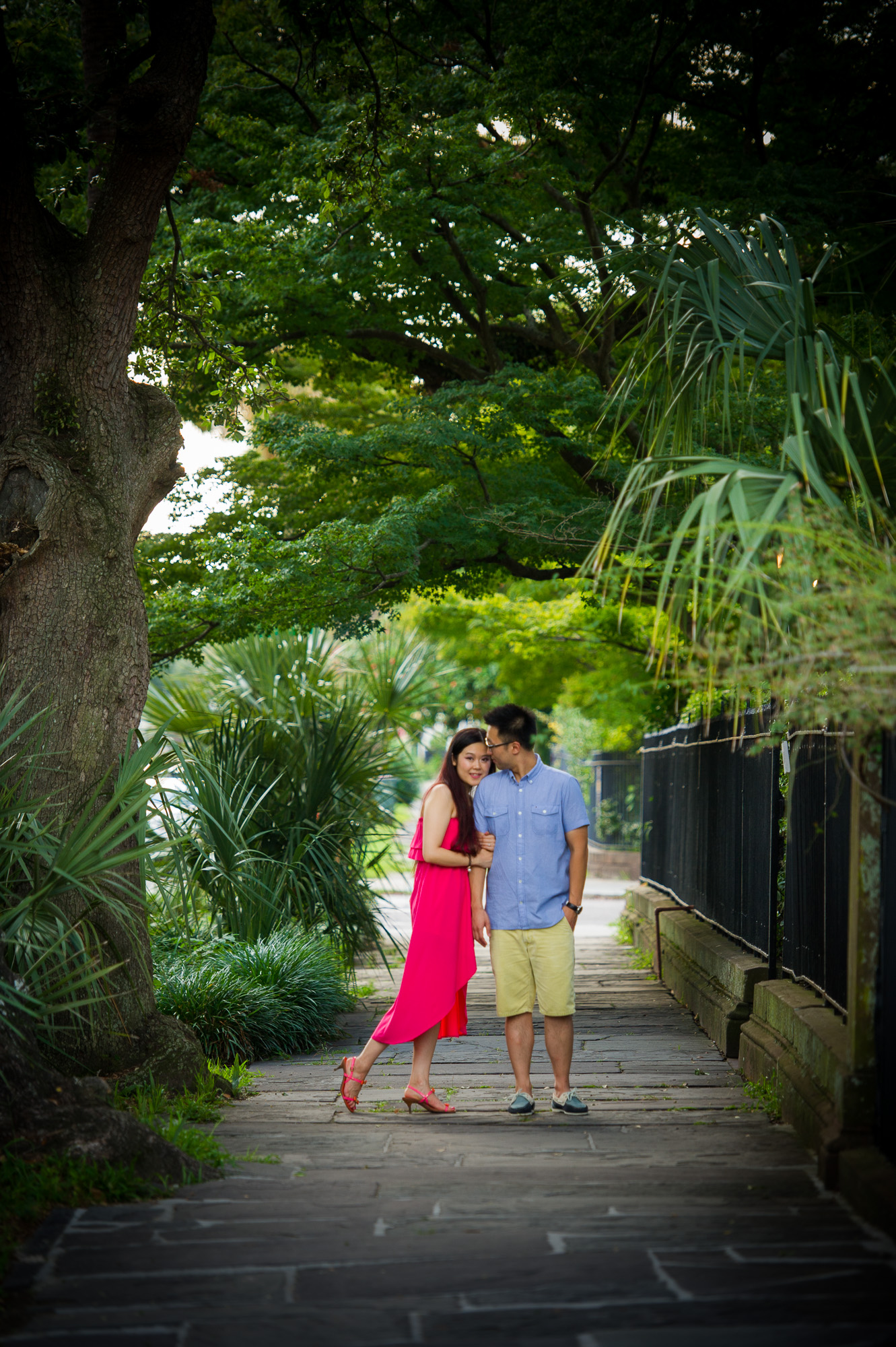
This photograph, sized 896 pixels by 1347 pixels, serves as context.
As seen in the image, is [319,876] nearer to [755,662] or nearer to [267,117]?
[755,662]

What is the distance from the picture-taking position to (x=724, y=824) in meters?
8.27

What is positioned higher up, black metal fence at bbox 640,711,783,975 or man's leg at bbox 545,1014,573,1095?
black metal fence at bbox 640,711,783,975

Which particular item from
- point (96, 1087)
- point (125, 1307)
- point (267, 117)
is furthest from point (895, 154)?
point (125, 1307)

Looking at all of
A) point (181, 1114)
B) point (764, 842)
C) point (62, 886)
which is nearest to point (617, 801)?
point (764, 842)

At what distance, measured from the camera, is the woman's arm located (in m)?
5.82

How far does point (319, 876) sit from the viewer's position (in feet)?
30.5

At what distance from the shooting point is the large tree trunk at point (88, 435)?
5871 mm

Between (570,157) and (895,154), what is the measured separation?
10.0 feet

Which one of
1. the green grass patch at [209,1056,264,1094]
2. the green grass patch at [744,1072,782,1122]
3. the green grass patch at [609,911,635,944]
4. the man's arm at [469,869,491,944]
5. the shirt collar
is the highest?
the shirt collar

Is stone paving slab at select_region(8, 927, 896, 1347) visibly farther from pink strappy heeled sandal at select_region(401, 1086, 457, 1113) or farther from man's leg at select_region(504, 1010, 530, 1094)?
man's leg at select_region(504, 1010, 530, 1094)

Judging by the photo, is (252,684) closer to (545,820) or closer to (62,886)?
(545,820)

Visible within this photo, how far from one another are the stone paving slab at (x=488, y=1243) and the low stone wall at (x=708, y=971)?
36.3 inches

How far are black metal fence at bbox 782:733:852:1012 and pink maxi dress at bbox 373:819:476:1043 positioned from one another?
1.66 meters

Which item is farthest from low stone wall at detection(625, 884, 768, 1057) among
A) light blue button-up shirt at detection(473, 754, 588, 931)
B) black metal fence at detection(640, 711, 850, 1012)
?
light blue button-up shirt at detection(473, 754, 588, 931)
